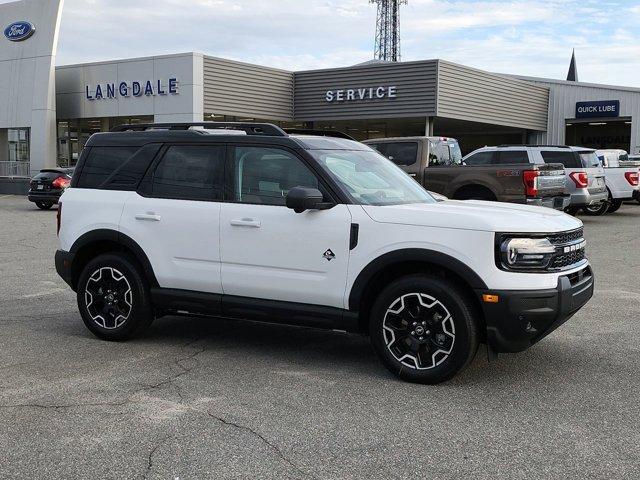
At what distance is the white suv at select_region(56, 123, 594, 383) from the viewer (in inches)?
193

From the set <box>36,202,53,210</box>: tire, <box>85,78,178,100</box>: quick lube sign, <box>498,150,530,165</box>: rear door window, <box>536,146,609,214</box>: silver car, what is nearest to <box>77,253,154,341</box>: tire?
<box>498,150,530,165</box>: rear door window

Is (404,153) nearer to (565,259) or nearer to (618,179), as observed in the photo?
(618,179)

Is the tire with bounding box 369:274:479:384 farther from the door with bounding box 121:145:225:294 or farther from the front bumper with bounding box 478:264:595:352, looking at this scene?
the door with bounding box 121:145:225:294

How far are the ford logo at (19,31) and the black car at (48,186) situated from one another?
548 inches

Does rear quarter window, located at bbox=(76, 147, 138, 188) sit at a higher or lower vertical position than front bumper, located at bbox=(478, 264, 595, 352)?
higher

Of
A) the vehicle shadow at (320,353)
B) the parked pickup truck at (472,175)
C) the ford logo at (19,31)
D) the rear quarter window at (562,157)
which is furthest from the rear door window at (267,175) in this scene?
the ford logo at (19,31)

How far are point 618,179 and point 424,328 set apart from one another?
1781 centimetres

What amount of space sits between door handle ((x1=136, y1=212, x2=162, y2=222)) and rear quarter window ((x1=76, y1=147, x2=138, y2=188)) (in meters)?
0.60

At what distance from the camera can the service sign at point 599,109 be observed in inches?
1543

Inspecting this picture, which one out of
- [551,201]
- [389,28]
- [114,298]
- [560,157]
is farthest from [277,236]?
[389,28]

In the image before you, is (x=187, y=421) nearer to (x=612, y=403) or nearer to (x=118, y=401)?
(x=118, y=401)

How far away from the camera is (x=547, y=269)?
4922 mm

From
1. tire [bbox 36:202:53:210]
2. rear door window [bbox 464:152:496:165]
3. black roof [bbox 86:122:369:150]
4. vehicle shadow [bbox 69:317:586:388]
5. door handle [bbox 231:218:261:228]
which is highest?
rear door window [bbox 464:152:496:165]

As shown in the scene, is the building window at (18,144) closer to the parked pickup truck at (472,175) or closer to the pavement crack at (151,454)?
the parked pickup truck at (472,175)
